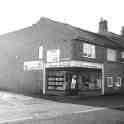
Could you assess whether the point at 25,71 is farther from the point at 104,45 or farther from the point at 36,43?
the point at 104,45

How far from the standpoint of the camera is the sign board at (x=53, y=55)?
22.7m

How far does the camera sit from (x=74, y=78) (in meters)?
21.6

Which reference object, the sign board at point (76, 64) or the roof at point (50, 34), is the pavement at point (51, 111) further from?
the roof at point (50, 34)

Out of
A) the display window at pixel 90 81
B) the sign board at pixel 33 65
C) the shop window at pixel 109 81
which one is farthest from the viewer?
the shop window at pixel 109 81

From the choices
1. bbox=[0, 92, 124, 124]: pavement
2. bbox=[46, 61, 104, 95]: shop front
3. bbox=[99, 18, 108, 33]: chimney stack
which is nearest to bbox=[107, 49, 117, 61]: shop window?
bbox=[46, 61, 104, 95]: shop front

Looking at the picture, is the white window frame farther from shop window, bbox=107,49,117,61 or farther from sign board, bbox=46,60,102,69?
sign board, bbox=46,60,102,69

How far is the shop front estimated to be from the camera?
843 inches

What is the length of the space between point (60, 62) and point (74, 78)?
233cm

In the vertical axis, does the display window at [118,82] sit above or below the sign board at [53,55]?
below

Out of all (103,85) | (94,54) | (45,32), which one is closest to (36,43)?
(45,32)

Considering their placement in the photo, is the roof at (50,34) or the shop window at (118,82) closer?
the roof at (50,34)

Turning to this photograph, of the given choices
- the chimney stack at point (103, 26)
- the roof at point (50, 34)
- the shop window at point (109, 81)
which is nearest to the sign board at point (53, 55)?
the roof at point (50, 34)

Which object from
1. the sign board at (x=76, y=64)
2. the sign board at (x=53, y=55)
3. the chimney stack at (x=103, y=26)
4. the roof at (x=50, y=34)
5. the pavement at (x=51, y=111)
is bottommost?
the pavement at (x=51, y=111)

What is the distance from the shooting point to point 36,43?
2559 cm
